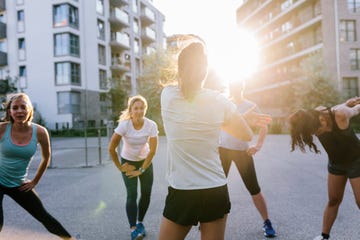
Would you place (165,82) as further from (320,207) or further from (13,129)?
(320,207)

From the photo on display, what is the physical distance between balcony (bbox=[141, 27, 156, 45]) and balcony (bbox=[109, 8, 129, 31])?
612 cm

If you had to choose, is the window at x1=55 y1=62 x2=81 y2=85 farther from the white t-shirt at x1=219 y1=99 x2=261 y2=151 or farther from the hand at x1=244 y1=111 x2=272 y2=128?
the hand at x1=244 y1=111 x2=272 y2=128

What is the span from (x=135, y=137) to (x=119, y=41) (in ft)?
127

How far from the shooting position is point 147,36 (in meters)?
49.0

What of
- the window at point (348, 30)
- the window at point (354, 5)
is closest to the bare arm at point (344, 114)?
the window at point (348, 30)

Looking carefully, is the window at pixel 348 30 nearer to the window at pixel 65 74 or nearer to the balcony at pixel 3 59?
the window at pixel 65 74

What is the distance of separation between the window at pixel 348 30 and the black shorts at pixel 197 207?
1477 inches

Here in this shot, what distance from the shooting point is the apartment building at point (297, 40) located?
34.4 metres

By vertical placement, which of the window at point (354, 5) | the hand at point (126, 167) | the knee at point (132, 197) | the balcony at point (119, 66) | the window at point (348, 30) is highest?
the window at point (354, 5)

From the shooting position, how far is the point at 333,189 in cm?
346

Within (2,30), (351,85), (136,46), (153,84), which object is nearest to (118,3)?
(136,46)

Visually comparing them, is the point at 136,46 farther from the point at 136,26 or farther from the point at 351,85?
the point at 351,85

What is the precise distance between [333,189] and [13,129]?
3.26m

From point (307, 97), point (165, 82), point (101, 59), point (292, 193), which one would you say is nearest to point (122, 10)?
point (101, 59)
